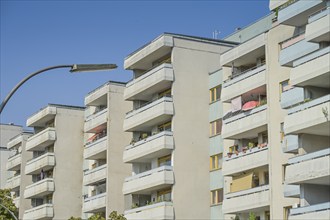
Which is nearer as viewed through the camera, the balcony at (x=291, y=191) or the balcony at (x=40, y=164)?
the balcony at (x=291, y=191)

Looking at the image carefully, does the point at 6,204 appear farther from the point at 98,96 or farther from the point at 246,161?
the point at 246,161

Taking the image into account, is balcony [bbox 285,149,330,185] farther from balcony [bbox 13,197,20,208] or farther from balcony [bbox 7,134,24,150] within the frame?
balcony [bbox 7,134,24,150]

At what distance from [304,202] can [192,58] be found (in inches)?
752

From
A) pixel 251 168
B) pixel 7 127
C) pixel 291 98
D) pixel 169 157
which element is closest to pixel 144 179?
pixel 169 157

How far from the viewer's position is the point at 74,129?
77.8 m

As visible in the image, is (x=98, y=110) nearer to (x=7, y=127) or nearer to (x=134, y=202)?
(x=134, y=202)

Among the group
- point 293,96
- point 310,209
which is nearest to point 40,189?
point 293,96

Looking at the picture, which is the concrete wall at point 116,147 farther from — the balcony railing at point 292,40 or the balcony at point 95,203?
the balcony railing at point 292,40

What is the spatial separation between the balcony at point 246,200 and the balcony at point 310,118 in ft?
20.3

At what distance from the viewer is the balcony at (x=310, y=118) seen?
1577 inches

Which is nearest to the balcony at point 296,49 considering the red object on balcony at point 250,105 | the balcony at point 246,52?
the balcony at point 246,52

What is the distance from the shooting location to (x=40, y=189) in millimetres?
77875

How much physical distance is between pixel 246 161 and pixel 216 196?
7.39 metres

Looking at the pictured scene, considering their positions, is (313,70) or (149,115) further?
(149,115)
